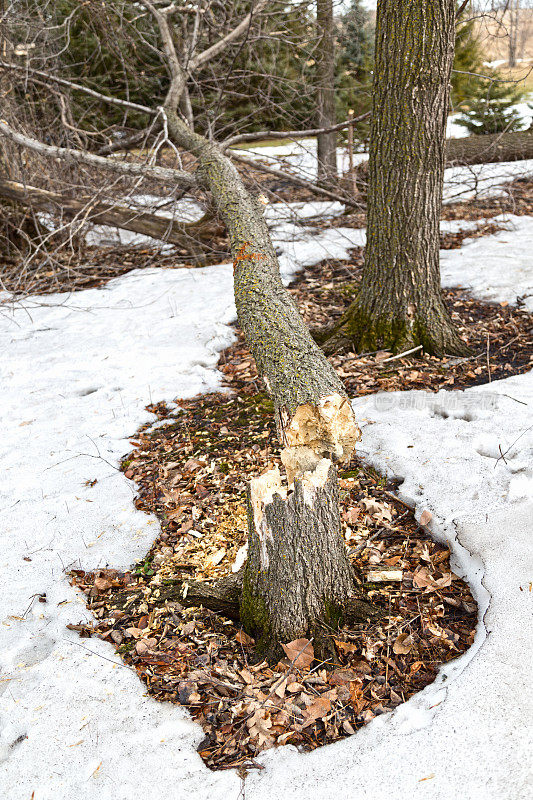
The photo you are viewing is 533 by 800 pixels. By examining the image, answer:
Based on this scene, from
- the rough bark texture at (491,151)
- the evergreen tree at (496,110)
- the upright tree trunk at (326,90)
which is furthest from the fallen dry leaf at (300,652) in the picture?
the evergreen tree at (496,110)

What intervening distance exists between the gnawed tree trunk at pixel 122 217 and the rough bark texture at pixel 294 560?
17.0ft

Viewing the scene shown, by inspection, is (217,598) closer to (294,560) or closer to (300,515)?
(294,560)

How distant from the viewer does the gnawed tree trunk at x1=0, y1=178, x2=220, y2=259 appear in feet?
22.7

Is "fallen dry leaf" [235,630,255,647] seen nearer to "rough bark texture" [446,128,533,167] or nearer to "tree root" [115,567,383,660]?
"tree root" [115,567,383,660]

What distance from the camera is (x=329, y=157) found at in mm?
9656

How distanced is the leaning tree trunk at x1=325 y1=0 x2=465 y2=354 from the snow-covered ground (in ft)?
2.45

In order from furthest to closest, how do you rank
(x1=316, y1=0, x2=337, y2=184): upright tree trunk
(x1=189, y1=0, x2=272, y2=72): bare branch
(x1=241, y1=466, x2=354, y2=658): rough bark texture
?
(x1=316, y1=0, x2=337, y2=184): upright tree trunk < (x1=189, y1=0, x2=272, y2=72): bare branch < (x1=241, y1=466, x2=354, y2=658): rough bark texture

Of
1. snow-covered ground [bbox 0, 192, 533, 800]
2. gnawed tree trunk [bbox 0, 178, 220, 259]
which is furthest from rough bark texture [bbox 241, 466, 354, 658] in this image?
gnawed tree trunk [bbox 0, 178, 220, 259]

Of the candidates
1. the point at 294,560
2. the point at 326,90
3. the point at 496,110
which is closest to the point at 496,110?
the point at 496,110

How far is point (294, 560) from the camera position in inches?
89.5

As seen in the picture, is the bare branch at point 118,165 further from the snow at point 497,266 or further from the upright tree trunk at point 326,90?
the snow at point 497,266

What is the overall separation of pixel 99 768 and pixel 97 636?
60cm

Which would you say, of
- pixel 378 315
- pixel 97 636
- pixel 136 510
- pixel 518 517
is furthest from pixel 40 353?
pixel 518 517

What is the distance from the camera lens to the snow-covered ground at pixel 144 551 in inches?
73.6
